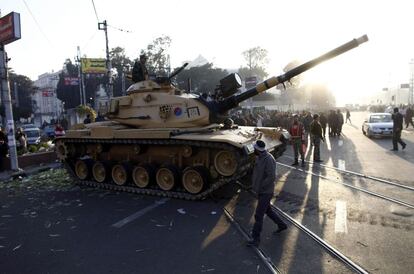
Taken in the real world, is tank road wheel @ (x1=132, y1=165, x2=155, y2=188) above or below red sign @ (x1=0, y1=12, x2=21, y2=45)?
below

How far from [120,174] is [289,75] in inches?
208

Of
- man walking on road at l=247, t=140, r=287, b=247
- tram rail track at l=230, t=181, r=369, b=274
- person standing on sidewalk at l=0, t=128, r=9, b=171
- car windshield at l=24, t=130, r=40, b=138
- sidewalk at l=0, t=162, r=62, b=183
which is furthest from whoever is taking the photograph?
car windshield at l=24, t=130, r=40, b=138

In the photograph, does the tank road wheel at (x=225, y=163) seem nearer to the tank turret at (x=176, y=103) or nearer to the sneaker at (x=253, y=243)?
the tank turret at (x=176, y=103)

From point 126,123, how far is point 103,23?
16680 millimetres

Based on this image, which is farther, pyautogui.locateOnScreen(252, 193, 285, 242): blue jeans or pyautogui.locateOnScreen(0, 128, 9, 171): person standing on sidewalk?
pyautogui.locateOnScreen(0, 128, 9, 171): person standing on sidewalk

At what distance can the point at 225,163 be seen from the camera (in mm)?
9203

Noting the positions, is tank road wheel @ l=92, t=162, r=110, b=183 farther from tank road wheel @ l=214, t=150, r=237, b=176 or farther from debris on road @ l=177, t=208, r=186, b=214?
tank road wheel @ l=214, t=150, r=237, b=176

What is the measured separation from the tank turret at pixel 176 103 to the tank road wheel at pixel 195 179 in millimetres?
1541

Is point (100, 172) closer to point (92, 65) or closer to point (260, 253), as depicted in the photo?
point (260, 253)

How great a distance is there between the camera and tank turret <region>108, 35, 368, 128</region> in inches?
414

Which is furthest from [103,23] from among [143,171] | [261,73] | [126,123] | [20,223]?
[261,73]

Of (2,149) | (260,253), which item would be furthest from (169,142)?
(2,149)

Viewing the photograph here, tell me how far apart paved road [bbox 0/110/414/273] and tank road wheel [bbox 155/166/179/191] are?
0.55 meters

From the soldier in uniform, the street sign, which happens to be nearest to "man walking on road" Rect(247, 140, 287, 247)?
the soldier in uniform
